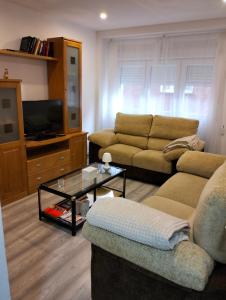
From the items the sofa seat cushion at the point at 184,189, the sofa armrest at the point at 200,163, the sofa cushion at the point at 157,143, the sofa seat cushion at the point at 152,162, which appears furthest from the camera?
the sofa cushion at the point at 157,143

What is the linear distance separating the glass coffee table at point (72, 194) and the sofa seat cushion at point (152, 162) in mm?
624

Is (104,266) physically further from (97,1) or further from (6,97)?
(97,1)

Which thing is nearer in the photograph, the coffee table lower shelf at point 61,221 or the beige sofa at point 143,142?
the coffee table lower shelf at point 61,221

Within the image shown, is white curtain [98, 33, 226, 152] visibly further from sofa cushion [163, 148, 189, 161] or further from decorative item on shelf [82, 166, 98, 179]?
decorative item on shelf [82, 166, 98, 179]

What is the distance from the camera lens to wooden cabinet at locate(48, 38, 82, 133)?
3605 millimetres

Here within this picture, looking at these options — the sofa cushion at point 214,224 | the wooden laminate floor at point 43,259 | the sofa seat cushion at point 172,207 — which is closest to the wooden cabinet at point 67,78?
the wooden laminate floor at point 43,259

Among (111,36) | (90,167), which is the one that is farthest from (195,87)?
(90,167)

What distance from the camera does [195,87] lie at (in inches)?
162

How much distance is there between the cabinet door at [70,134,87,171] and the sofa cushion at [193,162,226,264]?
114 inches

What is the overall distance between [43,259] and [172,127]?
2.71m

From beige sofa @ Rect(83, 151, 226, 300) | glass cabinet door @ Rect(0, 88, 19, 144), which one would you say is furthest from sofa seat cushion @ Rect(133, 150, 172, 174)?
beige sofa @ Rect(83, 151, 226, 300)

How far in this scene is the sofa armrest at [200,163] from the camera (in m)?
2.66

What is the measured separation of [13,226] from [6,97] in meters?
1.43

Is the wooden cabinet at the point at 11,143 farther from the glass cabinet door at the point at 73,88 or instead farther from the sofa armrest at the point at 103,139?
the sofa armrest at the point at 103,139
